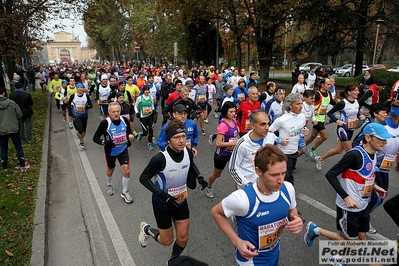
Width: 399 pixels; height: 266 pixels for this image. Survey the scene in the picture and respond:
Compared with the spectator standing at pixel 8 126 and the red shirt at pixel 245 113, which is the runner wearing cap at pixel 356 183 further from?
the spectator standing at pixel 8 126

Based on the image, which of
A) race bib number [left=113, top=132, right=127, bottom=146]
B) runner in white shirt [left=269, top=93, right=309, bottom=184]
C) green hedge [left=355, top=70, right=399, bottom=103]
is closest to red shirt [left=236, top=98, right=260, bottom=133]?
runner in white shirt [left=269, top=93, right=309, bottom=184]

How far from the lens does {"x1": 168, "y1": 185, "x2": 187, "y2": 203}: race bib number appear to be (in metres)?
3.56

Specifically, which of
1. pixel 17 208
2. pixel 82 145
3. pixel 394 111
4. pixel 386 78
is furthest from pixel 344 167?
pixel 386 78

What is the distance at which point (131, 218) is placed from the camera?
4.95 meters

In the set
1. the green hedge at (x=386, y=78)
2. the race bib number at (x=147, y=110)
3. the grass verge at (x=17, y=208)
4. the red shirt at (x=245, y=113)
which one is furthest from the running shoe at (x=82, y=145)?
the green hedge at (x=386, y=78)

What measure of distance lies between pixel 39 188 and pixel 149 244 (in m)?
3.10

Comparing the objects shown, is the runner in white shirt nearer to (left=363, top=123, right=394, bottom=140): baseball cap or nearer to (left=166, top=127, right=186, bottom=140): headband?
(left=363, top=123, right=394, bottom=140): baseball cap

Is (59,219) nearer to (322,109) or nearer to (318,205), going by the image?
(318,205)

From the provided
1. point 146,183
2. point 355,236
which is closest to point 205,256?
point 146,183

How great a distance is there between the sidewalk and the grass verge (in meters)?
0.11

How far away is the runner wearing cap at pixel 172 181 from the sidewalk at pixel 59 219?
126 cm

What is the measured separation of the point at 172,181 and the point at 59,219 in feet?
9.01

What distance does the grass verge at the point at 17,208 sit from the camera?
4.03 metres

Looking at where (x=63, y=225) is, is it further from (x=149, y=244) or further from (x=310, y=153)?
(x=310, y=153)
